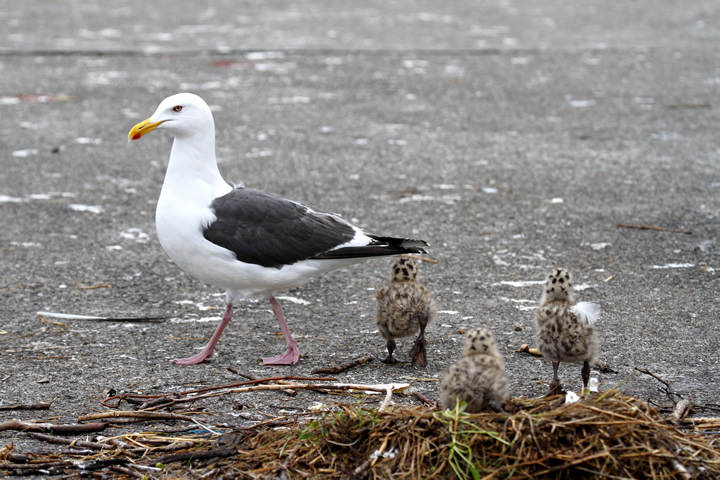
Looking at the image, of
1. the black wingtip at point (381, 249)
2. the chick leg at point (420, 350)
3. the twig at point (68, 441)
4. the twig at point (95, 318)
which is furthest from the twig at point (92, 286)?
the chick leg at point (420, 350)

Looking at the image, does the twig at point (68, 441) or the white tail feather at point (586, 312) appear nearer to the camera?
the twig at point (68, 441)

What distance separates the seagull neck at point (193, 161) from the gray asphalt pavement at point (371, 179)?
1028mm

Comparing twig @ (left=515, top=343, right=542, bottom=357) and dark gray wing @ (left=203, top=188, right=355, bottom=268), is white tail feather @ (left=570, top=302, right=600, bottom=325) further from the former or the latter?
dark gray wing @ (left=203, top=188, right=355, bottom=268)

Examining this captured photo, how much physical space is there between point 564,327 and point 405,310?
1002mm

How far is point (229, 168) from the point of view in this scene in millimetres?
9656

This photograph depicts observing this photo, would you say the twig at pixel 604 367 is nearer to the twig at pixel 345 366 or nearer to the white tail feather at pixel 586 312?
the white tail feather at pixel 586 312

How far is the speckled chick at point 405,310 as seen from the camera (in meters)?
5.51

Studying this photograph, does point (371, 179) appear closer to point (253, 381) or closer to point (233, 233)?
point (233, 233)

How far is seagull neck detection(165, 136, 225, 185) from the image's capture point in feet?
19.1

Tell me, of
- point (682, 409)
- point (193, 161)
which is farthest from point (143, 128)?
point (682, 409)

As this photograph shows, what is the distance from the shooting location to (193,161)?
5.86m

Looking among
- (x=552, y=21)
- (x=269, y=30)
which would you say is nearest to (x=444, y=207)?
(x=269, y=30)

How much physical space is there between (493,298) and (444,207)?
2.13 meters

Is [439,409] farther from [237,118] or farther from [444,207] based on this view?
[237,118]
